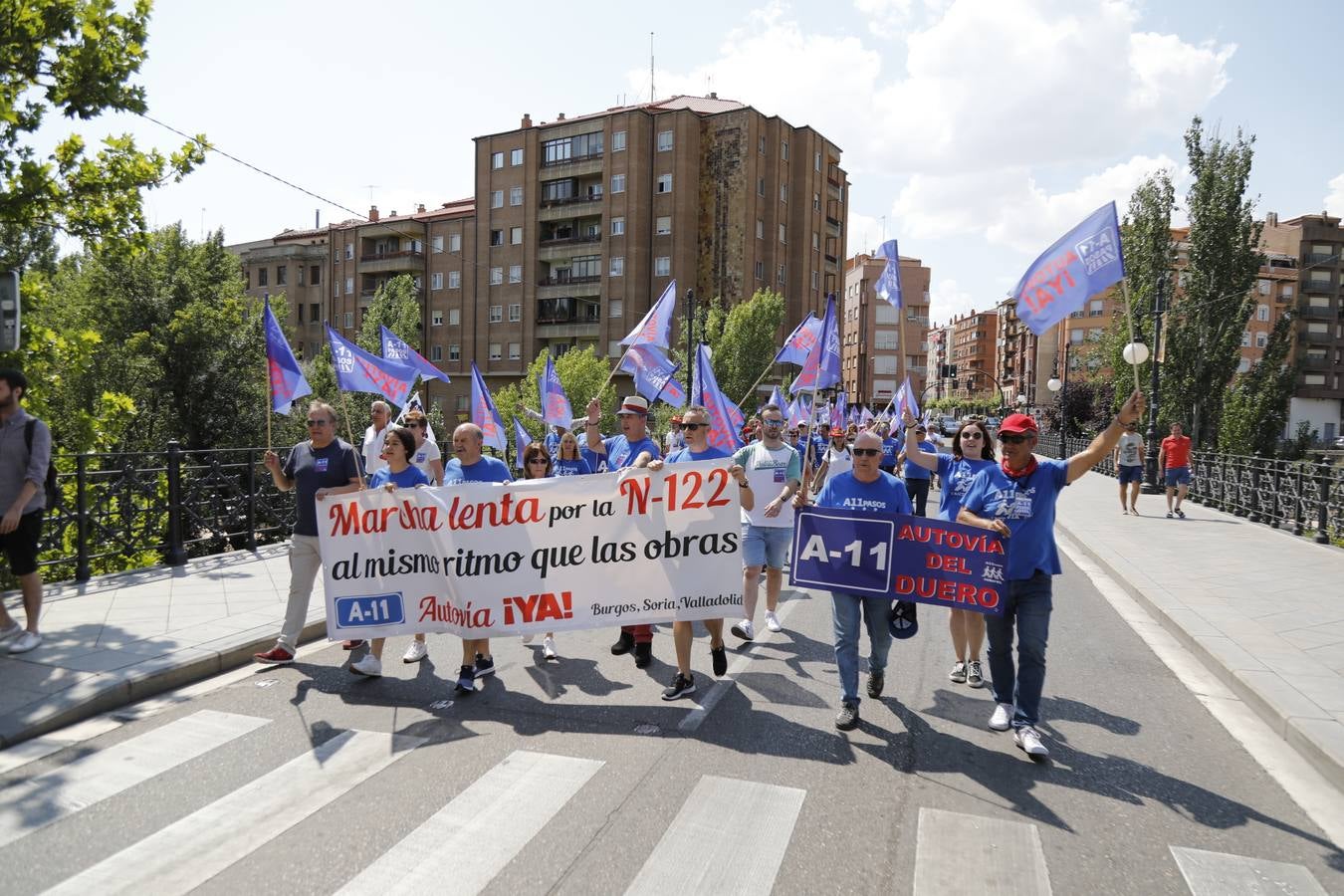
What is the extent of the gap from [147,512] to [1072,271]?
10076 millimetres

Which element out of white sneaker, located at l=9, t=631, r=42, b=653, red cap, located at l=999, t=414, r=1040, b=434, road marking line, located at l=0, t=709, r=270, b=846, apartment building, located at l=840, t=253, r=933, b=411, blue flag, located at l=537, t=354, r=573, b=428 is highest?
apartment building, located at l=840, t=253, r=933, b=411

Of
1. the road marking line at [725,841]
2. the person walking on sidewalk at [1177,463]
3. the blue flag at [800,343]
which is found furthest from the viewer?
the person walking on sidewalk at [1177,463]

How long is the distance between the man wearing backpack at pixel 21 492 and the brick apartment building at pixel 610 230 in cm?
5102

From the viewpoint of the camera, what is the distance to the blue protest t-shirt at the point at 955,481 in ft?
20.4

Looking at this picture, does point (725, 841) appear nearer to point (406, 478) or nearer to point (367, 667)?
point (367, 667)

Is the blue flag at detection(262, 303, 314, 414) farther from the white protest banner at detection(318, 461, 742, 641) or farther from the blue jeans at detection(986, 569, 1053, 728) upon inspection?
the blue jeans at detection(986, 569, 1053, 728)

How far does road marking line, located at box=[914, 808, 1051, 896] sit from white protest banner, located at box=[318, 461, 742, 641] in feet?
6.94

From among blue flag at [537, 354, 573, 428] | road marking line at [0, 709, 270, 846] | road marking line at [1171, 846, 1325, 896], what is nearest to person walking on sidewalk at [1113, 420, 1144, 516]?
blue flag at [537, 354, 573, 428]

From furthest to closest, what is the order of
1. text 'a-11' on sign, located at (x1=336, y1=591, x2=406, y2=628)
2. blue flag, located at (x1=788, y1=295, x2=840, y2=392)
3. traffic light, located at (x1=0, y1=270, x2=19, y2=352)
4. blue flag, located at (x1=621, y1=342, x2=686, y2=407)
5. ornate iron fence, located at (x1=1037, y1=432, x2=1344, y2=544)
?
ornate iron fence, located at (x1=1037, y1=432, x2=1344, y2=544) < blue flag, located at (x1=621, y1=342, x2=686, y2=407) < blue flag, located at (x1=788, y1=295, x2=840, y2=392) < traffic light, located at (x1=0, y1=270, x2=19, y2=352) < text 'a-11' on sign, located at (x1=336, y1=591, x2=406, y2=628)

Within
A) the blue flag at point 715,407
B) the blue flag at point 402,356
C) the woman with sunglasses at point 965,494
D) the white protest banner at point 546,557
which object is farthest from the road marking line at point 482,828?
the blue flag at point 715,407

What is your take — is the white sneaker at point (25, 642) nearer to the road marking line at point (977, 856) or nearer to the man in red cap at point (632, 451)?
the man in red cap at point (632, 451)

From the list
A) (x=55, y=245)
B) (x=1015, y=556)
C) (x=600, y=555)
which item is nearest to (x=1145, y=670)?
(x=1015, y=556)

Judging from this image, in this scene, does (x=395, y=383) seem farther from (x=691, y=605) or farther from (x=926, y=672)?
(x=926, y=672)

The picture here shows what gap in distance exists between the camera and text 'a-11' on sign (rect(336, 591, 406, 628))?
607cm
